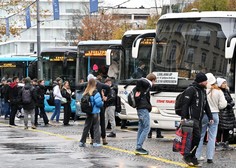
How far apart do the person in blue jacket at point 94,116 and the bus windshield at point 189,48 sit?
2.36 meters

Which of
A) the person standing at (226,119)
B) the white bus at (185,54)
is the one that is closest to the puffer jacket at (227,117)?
the person standing at (226,119)

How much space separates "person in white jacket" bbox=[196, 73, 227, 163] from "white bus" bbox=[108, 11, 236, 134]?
119 inches

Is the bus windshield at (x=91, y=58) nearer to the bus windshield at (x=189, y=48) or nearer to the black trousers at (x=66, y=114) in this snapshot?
the black trousers at (x=66, y=114)

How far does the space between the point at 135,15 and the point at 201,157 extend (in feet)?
414

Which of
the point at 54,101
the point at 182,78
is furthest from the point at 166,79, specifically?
the point at 54,101

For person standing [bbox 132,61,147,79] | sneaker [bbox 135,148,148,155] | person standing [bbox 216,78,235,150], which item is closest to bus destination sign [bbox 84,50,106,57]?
person standing [bbox 132,61,147,79]

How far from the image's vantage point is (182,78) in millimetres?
18172

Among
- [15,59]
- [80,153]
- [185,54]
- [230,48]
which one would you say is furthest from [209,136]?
[15,59]

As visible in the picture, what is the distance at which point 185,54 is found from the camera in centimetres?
1834

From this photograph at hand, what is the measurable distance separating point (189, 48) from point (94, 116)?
126 inches

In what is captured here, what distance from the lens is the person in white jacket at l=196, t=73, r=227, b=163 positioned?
13703mm

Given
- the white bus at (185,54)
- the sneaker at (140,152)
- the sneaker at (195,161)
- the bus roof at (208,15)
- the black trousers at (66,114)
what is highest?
the bus roof at (208,15)

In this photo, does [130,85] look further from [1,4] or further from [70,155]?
[1,4]

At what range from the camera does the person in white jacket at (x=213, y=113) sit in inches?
539
